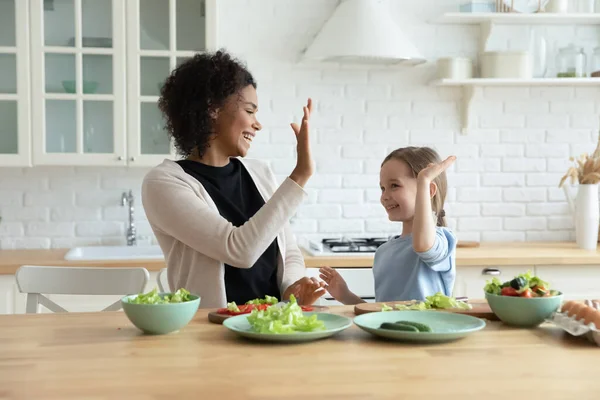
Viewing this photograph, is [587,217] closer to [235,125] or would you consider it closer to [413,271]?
[413,271]

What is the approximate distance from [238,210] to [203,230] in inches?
12.0

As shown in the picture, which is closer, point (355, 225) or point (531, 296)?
point (531, 296)

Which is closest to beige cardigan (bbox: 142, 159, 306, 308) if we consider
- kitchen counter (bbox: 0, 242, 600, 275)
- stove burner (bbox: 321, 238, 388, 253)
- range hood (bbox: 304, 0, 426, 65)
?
kitchen counter (bbox: 0, 242, 600, 275)

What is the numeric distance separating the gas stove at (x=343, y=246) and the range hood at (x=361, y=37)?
0.91 metres

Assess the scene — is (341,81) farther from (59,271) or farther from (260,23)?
(59,271)

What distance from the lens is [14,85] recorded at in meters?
3.60

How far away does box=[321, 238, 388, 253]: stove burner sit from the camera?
3.57m

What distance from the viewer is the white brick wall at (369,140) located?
3.97 m

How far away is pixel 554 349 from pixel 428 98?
110 inches

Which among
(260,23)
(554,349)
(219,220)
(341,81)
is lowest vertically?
(554,349)

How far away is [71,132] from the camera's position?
364 centimetres

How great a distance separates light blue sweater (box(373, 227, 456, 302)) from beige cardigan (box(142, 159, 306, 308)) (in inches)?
12.1

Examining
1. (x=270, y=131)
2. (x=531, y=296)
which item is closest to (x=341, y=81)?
(x=270, y=131)

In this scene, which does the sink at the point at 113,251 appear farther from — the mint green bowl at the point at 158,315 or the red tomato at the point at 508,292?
the red tomato at the point at 508,292
